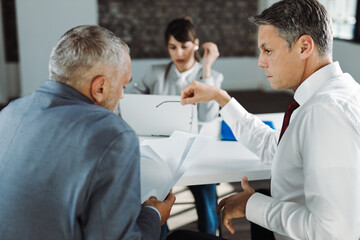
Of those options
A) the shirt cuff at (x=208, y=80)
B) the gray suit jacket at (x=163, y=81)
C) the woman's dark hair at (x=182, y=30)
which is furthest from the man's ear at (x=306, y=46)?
the woman's dark hair at (x=182, y=30)

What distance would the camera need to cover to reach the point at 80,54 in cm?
88

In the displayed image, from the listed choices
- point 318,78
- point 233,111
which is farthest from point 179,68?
point 318,78

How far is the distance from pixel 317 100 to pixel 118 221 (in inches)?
23.5

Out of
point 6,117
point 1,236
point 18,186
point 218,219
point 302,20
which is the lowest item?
point 218,219

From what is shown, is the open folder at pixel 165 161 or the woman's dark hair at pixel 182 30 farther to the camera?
the woman's dark hair at pixel 182 30

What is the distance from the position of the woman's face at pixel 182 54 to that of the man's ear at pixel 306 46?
1.48 metres

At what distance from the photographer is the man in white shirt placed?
0.99m

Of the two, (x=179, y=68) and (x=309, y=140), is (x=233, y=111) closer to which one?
(x=309, y=140)

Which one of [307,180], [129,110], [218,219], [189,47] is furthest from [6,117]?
[189,47]

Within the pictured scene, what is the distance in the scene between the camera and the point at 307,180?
1021 mm

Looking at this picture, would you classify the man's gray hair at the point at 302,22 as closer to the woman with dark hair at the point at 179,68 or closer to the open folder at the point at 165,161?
the open folder at the point at 165,161

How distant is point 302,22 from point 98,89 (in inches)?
23.9

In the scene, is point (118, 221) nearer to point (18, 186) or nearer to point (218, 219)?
point (18, 186)

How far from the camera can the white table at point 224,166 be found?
1.46 metres
